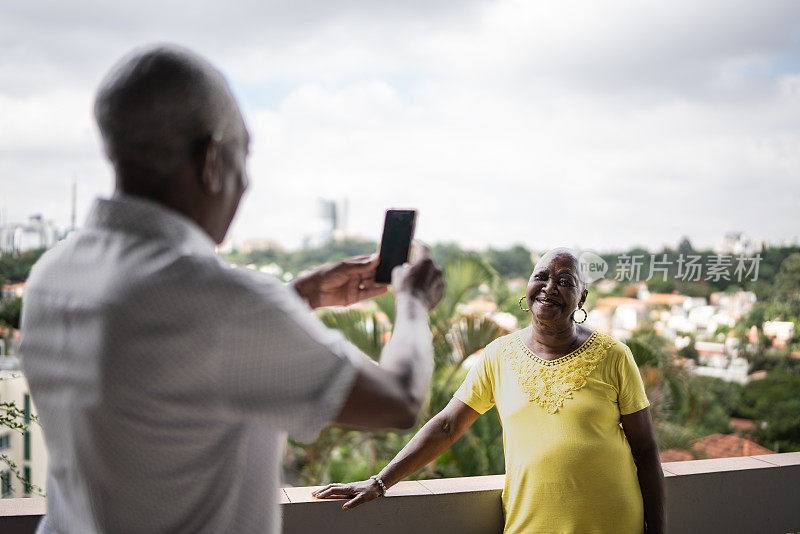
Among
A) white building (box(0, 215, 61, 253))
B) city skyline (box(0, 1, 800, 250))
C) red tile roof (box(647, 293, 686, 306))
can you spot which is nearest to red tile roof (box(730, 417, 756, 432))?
red tile roof (box(647, 293, 686, 306))

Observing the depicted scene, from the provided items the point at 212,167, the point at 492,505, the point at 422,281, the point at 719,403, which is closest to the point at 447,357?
the point at 492,505

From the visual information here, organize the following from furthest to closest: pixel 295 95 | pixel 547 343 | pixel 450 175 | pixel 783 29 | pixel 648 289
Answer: pixel 295 95, pixel 450 175, pixel 783 29, pixel 648 289, pixel 547 343

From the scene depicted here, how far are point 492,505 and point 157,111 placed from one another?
5.63 ft

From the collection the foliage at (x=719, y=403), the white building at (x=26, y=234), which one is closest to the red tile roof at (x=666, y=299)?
the foliage at (x=719, y=403)

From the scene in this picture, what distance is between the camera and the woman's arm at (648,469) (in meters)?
1.63

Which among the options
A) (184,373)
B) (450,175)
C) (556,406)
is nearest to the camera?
(184,373)

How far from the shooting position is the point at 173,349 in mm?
573

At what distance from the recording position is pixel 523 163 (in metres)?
23.3

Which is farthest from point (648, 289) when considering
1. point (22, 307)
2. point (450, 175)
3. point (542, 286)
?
point (450, 175)

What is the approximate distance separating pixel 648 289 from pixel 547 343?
28.2 ft

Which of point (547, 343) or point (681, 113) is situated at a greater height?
point (681, 113)

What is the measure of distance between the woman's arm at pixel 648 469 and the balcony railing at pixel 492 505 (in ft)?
1.62

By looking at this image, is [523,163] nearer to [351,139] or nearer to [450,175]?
[450,175]

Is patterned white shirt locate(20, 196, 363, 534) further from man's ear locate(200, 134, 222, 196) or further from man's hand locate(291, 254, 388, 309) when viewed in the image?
man's hand locate(291, 254, 388, 309)
